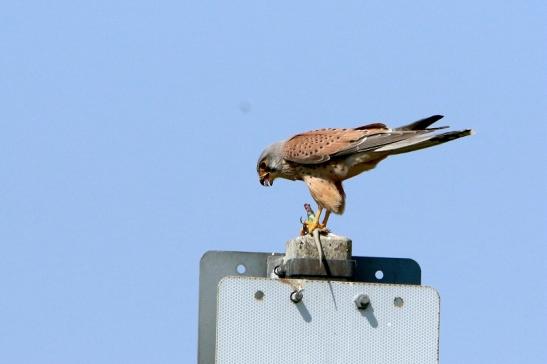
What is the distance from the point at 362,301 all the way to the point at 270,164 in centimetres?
225

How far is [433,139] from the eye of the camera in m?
4.94

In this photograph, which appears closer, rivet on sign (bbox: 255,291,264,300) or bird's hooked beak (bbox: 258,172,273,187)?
rivet on sign (bbox: 255,291,264,300)

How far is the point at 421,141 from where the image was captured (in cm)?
498

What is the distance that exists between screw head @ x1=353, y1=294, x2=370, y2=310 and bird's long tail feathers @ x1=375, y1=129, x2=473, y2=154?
140 cm

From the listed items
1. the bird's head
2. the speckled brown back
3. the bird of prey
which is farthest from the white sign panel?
the bird's head

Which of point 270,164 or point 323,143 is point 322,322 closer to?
point 323,143

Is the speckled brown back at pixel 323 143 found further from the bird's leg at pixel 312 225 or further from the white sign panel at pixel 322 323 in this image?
the white sign panel at pixel 322 323

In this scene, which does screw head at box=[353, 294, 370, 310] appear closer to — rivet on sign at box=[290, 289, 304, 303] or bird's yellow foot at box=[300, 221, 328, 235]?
rivet on sign at box=[290, 289, 304, 303]

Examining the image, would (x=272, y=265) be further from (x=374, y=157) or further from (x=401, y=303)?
(x=374, y=157)

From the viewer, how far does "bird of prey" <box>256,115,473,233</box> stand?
5074 millimetres

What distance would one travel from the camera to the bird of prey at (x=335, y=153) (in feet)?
16.6

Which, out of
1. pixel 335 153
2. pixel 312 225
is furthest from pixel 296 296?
pixel 335 153

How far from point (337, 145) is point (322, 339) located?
2.01 metres

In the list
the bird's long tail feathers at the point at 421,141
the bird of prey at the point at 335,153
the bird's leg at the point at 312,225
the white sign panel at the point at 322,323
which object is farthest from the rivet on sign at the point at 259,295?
the bird's long tail feathers at the point at 421,141
